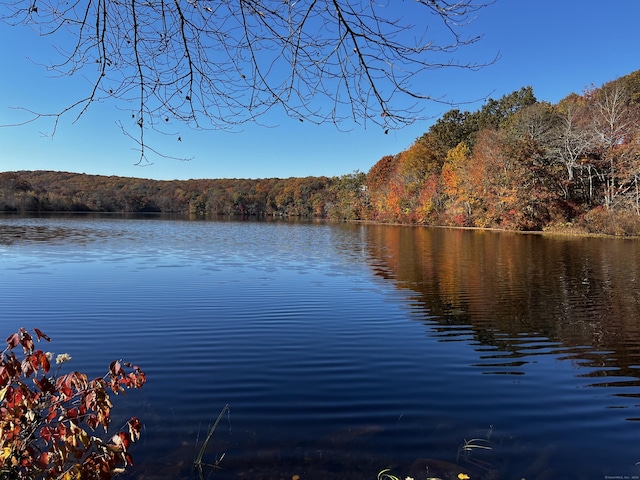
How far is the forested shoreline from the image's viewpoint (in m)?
35.1

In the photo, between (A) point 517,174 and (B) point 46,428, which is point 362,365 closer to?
(B) point 46,428

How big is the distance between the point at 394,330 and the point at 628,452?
427 centimetres

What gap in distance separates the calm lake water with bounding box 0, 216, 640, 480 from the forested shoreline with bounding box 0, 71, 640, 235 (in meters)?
26.9

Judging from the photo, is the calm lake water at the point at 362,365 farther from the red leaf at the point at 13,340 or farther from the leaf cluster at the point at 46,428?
the red leaf at the point at 13,340

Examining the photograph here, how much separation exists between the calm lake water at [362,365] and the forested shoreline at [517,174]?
26.9 metres

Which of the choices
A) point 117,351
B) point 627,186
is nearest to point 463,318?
point 117,351

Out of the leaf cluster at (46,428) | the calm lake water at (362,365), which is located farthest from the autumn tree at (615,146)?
the leaf cluster at (46,428)

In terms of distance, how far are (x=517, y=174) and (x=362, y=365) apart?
128 feet

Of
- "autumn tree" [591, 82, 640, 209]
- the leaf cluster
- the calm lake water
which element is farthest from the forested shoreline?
the leaf cluster

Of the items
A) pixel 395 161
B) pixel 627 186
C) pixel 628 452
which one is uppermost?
pixel 395 161

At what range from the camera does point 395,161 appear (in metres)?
77.9

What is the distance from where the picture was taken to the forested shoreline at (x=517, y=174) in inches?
1382

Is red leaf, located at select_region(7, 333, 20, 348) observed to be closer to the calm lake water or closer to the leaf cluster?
the leaf cluster

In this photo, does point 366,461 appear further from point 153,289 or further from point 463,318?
point 153,289
